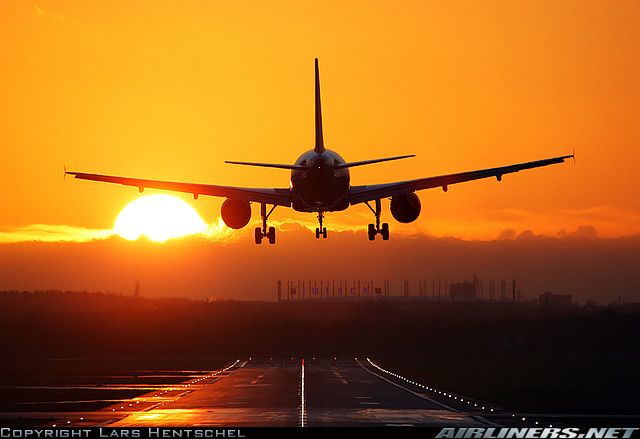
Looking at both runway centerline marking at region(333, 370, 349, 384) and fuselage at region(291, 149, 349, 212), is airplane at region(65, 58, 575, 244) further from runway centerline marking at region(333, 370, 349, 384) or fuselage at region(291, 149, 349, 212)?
runway centerline marking at region(333, 370, 349, 384)

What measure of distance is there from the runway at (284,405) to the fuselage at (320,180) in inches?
608

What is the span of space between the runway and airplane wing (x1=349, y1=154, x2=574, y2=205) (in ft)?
→ 53.9

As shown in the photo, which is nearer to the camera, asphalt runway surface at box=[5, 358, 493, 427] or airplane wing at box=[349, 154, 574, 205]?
asphalt runway surface at box=[5, 358, 493, 427]

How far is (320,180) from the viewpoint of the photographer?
265 ft

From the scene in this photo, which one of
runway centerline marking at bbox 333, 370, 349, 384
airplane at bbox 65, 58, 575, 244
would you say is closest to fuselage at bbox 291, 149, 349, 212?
airplane at bbox 65, 58, 575, 244

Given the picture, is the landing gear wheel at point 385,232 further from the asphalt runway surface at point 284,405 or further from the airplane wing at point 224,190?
the asphalt runway surface at point 284,405

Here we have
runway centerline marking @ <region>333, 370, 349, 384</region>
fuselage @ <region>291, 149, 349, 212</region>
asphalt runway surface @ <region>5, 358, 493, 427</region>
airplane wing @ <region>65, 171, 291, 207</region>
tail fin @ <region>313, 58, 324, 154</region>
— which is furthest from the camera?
runway centerline marking @ <region>333, 370, 349, 384</region>

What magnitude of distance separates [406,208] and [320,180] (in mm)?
9938

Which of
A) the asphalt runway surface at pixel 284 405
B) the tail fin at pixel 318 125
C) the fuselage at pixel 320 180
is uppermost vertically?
the tail fin at pixel 318 125

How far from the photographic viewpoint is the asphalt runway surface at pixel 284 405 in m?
80.1

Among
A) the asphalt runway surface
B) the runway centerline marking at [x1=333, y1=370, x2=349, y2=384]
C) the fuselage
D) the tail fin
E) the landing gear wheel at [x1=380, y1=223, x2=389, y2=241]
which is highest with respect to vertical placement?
the tail fin

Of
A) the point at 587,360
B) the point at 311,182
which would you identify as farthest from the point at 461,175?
the point at 587,360

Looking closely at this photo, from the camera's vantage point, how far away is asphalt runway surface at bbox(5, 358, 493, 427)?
80062mm

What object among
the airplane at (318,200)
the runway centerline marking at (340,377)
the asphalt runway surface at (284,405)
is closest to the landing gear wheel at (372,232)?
the airplane at (318,200)
